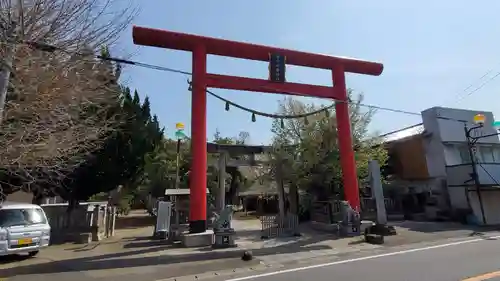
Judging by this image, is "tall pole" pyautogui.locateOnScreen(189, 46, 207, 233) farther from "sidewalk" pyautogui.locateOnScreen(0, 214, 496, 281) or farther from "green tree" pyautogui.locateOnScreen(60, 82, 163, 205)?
"green tree" pyautogui.locateOnScreen(60, 82, 163, 205)

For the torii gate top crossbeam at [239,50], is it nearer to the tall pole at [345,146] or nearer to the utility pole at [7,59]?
the tall pole at [345,146]

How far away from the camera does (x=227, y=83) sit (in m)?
13.0

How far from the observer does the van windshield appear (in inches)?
381

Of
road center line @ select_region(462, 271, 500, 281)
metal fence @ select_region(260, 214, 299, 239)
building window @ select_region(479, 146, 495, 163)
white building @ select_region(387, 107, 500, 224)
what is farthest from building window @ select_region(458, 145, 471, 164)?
road center line @ select_region(462, 271, 500, 281)

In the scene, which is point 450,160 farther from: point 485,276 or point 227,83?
point 485,276

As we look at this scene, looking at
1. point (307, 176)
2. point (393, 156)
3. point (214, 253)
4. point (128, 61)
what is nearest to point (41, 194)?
point (214, 253)

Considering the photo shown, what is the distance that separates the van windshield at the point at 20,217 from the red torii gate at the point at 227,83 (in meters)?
4.85

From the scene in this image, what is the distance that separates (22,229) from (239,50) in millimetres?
9617

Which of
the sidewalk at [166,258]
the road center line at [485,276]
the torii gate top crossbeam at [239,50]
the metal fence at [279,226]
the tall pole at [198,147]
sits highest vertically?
the torii gate top crossbeam at [239,50]

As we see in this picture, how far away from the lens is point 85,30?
6074 mm

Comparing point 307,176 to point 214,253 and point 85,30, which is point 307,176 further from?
point 85,30

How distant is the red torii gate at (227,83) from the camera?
38.2 feet

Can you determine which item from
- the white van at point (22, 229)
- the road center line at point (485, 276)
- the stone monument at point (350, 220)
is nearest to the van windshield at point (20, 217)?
the white van at point (22, 229)

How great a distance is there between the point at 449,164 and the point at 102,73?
21379mm
